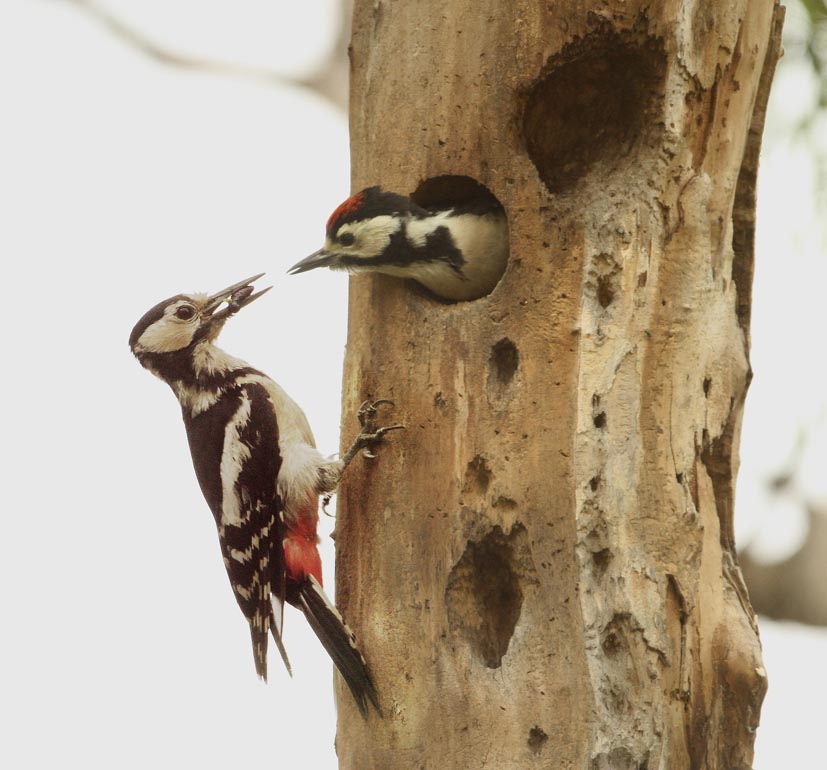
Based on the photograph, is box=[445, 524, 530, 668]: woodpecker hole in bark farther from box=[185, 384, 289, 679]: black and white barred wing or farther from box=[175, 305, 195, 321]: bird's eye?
box=[175, 305, 195, 321]: bird's eye

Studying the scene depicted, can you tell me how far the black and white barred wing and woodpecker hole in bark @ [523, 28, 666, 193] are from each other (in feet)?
3.72

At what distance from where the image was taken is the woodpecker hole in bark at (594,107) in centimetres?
287

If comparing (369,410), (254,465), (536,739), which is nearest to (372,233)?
(369,410)

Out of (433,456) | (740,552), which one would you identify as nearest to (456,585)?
(433,456)

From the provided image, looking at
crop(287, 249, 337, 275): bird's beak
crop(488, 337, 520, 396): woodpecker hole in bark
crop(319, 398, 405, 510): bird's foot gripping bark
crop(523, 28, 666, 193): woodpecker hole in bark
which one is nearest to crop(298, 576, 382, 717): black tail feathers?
crop(319, 398, 405, 510): bird's foot gripping bark

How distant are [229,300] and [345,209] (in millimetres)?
699

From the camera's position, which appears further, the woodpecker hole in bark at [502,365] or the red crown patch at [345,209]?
the red crown patch at [345,209]

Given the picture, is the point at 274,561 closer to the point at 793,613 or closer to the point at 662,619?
the point at 662,619

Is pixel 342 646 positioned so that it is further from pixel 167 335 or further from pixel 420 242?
pixel 167 335

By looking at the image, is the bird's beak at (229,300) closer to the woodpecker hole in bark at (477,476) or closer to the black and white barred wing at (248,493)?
the black and white barred wing at (248,493)

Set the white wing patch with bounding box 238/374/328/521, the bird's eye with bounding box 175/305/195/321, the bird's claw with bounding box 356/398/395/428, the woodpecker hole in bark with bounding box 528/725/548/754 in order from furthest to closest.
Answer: the bird's eye with bounding box 175/305/195/321
the white wing patch with bounding box 238/374/328/521
the bird's claw with bounding box 356/398/395/428
the woodpecker hole in bark with bounding box 528/725/548/754

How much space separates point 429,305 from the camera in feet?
9.84

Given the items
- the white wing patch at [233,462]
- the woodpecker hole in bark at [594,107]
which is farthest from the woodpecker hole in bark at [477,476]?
the white wing patch at [233,462]

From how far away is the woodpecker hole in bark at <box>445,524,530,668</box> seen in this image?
9.05 feet
